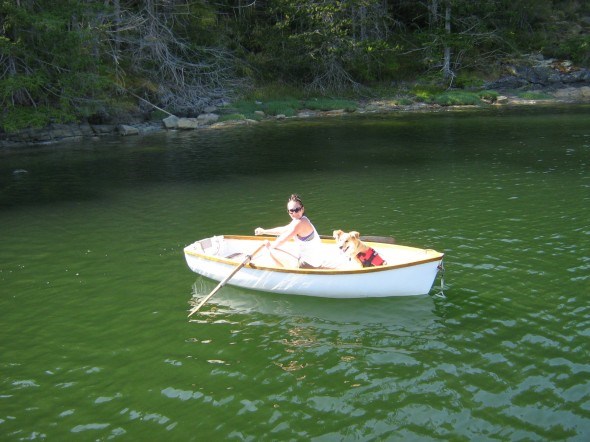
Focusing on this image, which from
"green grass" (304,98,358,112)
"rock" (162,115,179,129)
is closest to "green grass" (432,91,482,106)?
"green grass" (304,98,358,112)

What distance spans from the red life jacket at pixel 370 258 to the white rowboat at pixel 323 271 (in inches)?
7.7

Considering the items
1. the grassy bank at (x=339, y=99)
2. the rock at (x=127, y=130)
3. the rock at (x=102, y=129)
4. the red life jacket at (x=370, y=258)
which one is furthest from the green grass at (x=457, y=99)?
the red life jacket at (x=370, y=258)

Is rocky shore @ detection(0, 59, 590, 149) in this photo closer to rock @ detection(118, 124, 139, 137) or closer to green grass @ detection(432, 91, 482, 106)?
rock @ detection(118, 124, 139, 137)

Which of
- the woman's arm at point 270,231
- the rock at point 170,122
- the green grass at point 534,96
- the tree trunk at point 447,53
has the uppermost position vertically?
the tree trunk at point 447,53

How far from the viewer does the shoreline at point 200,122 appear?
103 feet

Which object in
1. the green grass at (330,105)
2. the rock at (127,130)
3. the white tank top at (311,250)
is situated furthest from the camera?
the green grass at (330,105)

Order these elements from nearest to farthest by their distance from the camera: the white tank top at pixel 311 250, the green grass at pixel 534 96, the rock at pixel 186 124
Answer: the white tank top at pixel 311 250 → the rock at pixel 186 124 → the green grass at pixel 534 96

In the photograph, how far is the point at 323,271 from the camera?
1024 cm

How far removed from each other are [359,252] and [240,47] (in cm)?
3653

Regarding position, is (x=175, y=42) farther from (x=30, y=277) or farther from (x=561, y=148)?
(x=30, y=277)

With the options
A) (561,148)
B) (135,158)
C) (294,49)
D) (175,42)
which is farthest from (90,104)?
(561,148)

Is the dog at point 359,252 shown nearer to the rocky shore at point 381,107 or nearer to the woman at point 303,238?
the woman at point 303,238

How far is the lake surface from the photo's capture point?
24.2 feet

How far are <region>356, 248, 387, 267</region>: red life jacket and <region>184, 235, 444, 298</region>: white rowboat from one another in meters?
0.20
